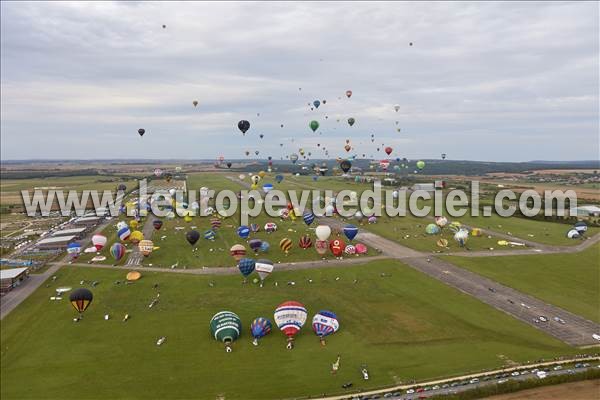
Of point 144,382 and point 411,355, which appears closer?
point 144,382

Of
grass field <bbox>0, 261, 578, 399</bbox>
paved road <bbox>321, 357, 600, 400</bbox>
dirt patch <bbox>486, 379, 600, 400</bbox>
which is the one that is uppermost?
grass field <bbox>0, 261, 578, 399</bbox>

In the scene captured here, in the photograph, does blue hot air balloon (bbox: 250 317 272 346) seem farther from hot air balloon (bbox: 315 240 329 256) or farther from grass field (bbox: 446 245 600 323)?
grass field (bbox: 446 245 600 323)

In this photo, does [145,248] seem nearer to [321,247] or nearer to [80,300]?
[80,300]

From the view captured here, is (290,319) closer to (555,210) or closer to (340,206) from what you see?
(340,206)

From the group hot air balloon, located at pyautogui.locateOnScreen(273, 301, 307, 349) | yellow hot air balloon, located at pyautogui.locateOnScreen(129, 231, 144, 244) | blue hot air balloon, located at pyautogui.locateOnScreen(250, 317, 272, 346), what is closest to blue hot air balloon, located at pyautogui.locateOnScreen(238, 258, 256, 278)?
blue hot air balloon, located at pyautogui.locateOnScreen(250, 317, 272, 346)

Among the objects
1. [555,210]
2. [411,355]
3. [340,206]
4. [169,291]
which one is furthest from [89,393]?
[555,210]

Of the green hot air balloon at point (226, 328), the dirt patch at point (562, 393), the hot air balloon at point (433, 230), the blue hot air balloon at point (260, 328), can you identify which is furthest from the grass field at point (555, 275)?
the green hot air balloon at point (226, 328)
